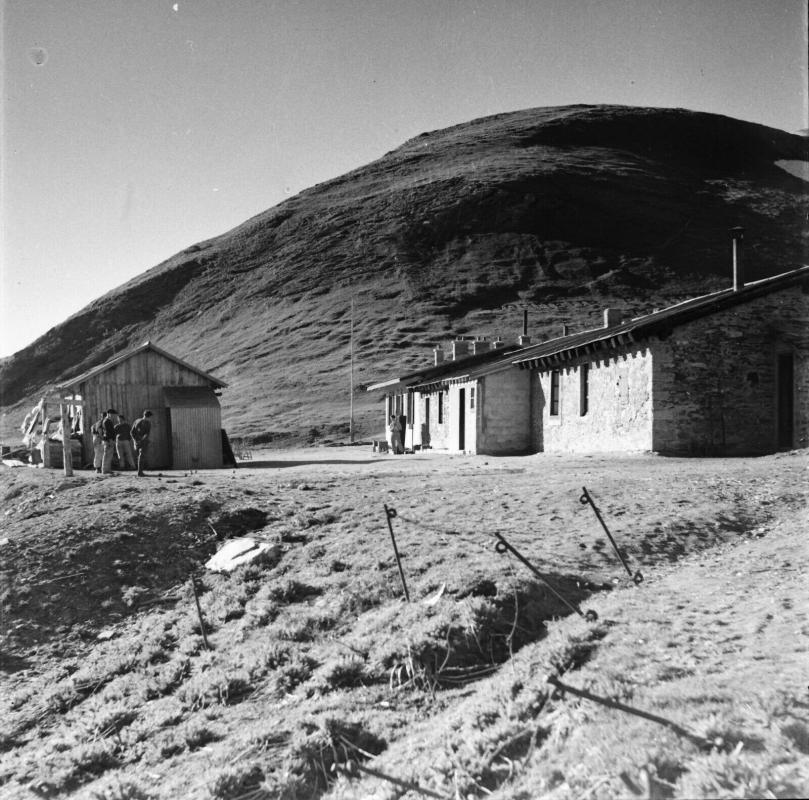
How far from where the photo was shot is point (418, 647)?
7.80 meters

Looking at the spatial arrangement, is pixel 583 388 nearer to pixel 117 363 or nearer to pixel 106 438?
pixel 106 438

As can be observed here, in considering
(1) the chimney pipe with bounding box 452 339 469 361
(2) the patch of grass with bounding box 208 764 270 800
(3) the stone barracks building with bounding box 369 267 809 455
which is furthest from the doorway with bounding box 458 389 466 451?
(2) the patch of grass with bounding box 208 764 270 800

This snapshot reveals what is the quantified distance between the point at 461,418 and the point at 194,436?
8881 millimetres

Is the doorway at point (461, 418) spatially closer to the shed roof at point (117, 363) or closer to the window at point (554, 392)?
the window at point (554, 392)

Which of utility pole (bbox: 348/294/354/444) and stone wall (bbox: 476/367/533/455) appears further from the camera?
utility pole (bbox: 348/294/354/444)

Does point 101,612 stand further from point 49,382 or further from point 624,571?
point 49,382

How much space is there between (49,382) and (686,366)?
9315cm

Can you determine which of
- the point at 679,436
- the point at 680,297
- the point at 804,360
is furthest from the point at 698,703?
the point at 680,297

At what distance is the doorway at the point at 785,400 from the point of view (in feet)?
70.6

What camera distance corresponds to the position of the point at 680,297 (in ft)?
265

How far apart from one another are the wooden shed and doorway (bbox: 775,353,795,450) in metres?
16.5

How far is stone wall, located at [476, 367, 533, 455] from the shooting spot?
2727 cm

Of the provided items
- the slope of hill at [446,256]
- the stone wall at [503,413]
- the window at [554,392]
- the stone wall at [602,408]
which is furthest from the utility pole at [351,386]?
the window at [554,392]

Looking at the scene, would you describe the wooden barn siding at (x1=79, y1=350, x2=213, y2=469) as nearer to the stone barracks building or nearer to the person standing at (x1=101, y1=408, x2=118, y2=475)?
the person standing at (x1=101, y1=408, x2=118, y2=475)
